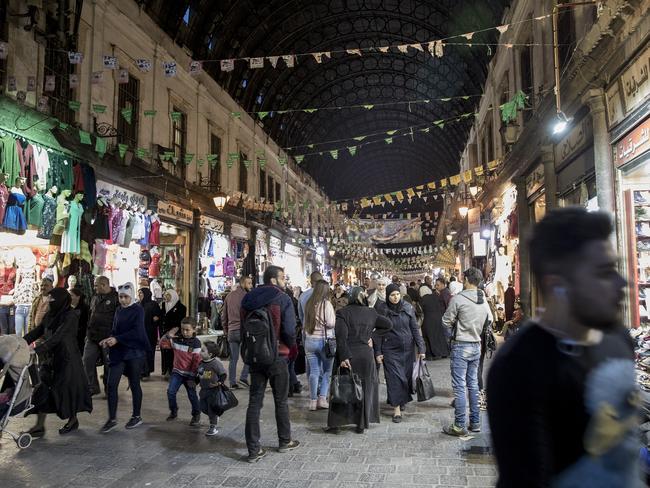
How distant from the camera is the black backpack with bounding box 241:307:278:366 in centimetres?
554

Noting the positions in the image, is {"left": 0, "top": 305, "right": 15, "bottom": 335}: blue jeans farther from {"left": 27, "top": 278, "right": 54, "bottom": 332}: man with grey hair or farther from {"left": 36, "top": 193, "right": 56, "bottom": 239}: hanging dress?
{"left": 27, "top": 278, "right": 54, "bottom": 332}: man with grey hair

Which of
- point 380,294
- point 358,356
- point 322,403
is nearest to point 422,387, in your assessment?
point 358,356

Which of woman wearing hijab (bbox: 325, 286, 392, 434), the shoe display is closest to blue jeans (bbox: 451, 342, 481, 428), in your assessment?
woman wearing hijab (bbox: 325, 286, 392, 434)

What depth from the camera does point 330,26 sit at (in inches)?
1027

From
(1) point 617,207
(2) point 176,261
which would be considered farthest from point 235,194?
(1) point 617,207

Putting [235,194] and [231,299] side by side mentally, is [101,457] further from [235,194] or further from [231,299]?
[235,194]

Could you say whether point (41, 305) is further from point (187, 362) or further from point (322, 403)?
point (322, 403)

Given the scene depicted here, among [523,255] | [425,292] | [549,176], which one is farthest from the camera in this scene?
[523,255]

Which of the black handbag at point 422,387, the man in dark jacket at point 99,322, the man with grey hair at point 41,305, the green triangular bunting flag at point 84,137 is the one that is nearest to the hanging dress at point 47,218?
the green triangular bunting flag at point 84,137

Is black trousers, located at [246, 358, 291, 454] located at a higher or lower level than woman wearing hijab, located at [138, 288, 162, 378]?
lower

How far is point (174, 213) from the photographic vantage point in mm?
17391

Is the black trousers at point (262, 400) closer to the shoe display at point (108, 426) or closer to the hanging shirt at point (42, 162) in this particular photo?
the shoe display at point (108, 426)

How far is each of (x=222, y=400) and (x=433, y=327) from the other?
749 cm

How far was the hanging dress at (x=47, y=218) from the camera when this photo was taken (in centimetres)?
1088
